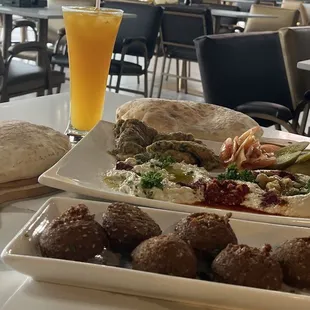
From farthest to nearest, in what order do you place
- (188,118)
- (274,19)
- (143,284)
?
(274,19), (188,118), (143,284)

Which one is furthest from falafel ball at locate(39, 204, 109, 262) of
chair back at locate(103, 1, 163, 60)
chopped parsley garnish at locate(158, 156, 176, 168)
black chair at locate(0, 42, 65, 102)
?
chair back at locate(103, 1, 163, 60)

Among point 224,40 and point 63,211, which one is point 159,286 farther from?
point 224,40

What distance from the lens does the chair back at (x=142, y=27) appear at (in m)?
4.73

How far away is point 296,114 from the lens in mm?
2654

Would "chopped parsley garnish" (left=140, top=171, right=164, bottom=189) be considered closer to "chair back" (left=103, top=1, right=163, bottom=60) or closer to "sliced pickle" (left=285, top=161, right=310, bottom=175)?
"sliced pickle" (left=285, top=161, right=310, bottom=175)

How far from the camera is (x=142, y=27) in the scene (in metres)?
4.79

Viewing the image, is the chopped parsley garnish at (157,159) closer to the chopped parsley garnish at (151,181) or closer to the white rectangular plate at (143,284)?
the chopped parsley garnish at (151,181)

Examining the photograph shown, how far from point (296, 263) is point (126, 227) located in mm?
197

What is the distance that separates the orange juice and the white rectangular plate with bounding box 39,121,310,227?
0.24 feet

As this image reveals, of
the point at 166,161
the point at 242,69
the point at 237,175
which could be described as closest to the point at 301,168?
the point at 237,175

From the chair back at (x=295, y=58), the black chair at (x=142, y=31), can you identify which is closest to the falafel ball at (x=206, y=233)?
the chair back at (x=295, y=58)

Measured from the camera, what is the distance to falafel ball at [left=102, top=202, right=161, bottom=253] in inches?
26.2

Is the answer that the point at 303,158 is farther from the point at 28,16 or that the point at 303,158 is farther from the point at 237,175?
the point at 28,16

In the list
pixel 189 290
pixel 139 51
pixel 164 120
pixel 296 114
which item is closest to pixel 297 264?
pixel 189 290
